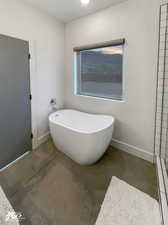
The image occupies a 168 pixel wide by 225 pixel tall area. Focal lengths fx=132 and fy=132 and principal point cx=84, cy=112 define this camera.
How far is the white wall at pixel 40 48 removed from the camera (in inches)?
80.9

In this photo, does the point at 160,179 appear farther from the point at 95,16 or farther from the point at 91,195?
→ the point at 95,16

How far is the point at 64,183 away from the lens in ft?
5.86

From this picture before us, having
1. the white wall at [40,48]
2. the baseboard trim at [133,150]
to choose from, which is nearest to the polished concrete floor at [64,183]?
the baseboard trim at [133,150]

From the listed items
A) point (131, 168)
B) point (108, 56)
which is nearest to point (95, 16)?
point (108, 56)

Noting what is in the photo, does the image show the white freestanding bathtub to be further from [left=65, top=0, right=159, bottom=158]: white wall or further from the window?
the window

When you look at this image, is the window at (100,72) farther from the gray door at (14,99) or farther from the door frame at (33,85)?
the gray door at (14,99)

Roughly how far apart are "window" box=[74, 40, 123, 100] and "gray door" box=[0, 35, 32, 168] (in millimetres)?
1232

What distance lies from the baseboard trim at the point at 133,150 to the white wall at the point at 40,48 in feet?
5.11

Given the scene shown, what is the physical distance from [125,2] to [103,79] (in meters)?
1.30

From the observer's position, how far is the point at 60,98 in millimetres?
3234

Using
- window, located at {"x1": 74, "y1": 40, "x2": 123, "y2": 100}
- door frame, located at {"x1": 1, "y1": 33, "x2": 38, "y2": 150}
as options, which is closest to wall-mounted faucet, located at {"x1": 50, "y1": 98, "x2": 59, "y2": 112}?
door frame, located at {"x1": 1, "y1": 33, "x2": 38, "y2": 150}

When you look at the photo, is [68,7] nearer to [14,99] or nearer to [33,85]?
[33,85]

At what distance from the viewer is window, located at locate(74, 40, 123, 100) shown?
255 centimetres

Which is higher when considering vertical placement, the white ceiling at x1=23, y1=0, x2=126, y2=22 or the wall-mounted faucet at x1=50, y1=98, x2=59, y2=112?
the white ceiling at x1=23, y1=0, x2=126, y2=22
